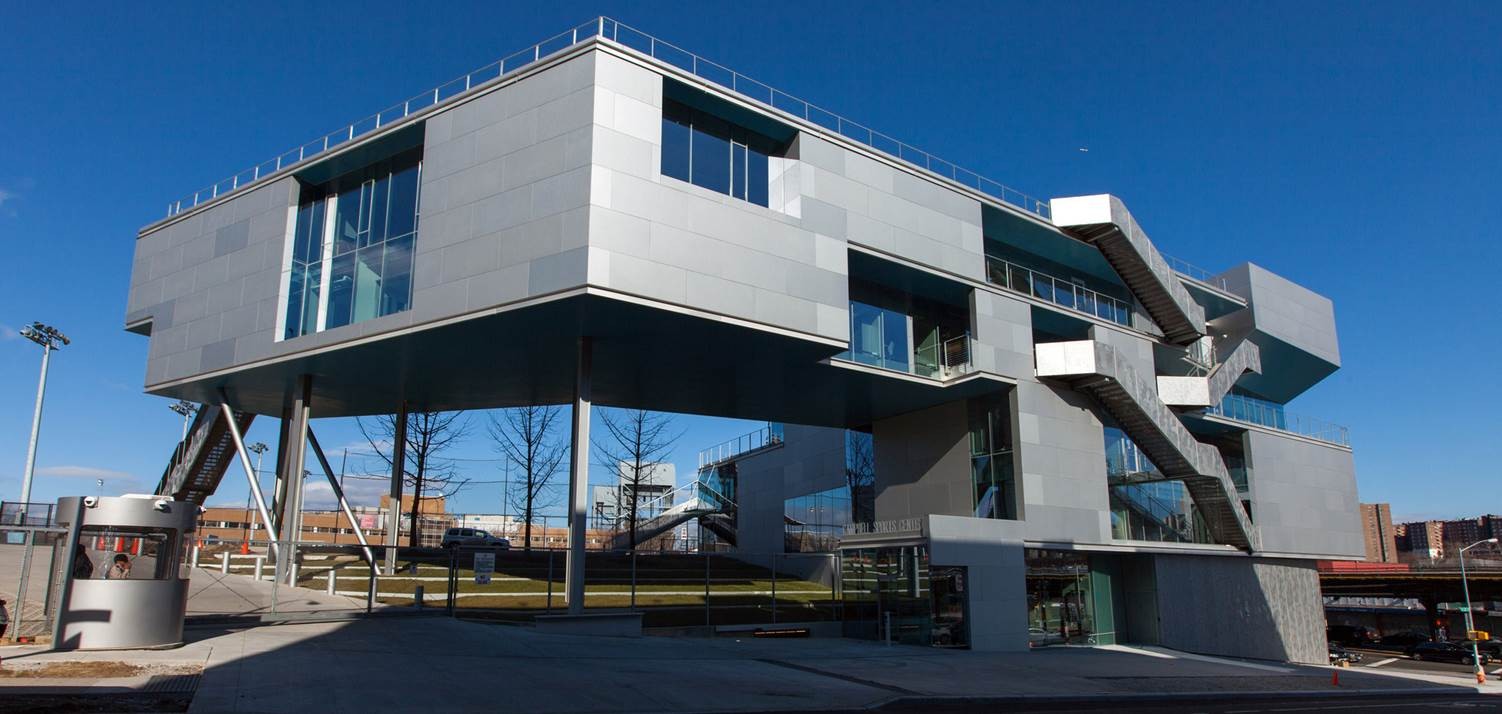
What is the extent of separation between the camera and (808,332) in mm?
27016

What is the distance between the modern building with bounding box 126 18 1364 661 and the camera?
25109 mm

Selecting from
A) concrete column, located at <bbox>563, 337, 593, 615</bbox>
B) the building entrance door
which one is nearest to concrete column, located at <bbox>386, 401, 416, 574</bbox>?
concrete column, located at <bbox>563, 337, 593, 615</bbox>

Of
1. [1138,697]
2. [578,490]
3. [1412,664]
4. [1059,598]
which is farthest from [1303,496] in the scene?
[578,490]

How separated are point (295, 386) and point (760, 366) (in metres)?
16.2

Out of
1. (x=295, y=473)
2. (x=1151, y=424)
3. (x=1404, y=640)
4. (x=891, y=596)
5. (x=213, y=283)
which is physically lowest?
(x=1404, y=640)

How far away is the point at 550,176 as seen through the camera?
2453 centimetres

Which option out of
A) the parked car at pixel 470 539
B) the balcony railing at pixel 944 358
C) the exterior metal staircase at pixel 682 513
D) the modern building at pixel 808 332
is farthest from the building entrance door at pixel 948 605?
the exterior metal staircase at pixel 682 513

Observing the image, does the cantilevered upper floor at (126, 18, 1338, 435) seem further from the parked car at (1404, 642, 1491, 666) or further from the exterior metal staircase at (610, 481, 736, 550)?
the parked car at (1404, 642, 1491, 666)

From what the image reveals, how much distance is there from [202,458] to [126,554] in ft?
76.0

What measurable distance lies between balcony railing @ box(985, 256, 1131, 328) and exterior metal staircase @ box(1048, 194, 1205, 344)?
1447 mm

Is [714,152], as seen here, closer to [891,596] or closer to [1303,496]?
[891,596]

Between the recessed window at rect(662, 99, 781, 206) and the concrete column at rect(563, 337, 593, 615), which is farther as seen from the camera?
the recessed window at rect(662, 99, 781, 206)

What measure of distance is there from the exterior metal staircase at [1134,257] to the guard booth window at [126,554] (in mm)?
30207

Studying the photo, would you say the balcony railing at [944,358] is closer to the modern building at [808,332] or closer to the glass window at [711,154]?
the modern building at [808,332]
